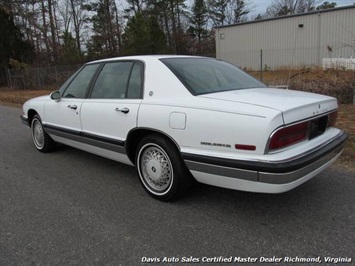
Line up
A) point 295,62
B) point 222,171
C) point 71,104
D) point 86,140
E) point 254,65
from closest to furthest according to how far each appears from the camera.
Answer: point 222,171 → point 86,140 → point 71,104 → point 295,62 → point 254,65

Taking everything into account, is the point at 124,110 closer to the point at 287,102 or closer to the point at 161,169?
the point at 161,169

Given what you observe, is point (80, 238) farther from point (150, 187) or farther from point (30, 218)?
point (150, 187)

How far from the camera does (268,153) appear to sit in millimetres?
2742

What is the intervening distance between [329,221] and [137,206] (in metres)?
1.85

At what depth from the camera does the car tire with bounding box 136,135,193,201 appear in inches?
131

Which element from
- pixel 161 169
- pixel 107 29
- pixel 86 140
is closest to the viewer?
pixel 161 169

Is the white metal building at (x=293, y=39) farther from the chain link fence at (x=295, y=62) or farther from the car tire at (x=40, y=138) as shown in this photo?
the car tire at (x=40, y=138)

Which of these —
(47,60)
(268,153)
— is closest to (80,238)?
(268,153)

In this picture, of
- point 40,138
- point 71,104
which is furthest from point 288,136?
point 40,138

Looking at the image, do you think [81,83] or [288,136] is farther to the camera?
[81,83]

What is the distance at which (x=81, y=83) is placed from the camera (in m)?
4.74

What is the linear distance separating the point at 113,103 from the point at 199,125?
137 cm

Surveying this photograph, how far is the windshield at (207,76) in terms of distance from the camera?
3461 millimetres

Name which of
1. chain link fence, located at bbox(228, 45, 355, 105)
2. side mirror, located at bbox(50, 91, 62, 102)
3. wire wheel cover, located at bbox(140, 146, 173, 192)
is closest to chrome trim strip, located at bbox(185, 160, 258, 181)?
wire wheel cover, located at bbox(140, 146, 173, 192)
